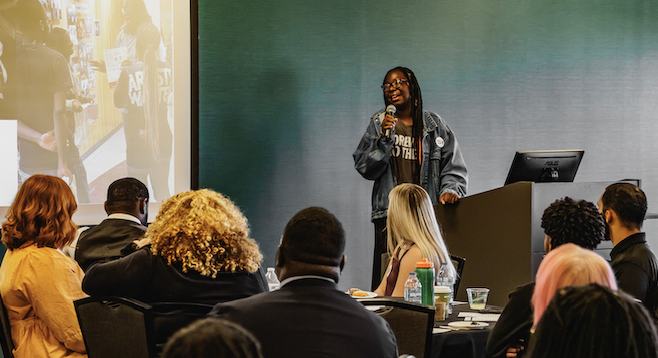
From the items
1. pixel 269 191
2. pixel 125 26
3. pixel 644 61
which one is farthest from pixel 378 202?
pixel 644 61

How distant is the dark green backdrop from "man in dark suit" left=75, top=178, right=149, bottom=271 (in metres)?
1.76

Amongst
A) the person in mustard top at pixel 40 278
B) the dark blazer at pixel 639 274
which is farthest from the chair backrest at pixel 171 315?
the dark blazer at pixel 639 274

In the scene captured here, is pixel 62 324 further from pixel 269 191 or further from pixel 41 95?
pixel 269 191

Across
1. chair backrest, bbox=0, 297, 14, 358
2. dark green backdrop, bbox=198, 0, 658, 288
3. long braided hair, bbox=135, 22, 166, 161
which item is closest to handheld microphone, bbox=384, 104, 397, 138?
dark green backdrop, bbox=198, 0, 658, 288

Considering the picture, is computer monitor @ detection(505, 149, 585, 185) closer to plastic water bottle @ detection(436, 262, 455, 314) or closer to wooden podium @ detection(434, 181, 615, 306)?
wooden podium @ detection(434, 181, 615, 306)

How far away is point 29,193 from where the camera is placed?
2707 mm

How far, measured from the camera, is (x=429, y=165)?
4551 mm

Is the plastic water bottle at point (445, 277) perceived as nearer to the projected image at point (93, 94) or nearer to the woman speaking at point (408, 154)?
the woman speaking at point (408, 154)

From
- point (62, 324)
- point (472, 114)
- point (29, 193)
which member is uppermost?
point (472, 114)

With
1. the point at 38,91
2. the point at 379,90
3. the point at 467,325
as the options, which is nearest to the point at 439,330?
the point at 467,325

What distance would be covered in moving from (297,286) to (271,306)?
0.26 feet

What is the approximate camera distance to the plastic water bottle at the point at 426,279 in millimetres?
2793

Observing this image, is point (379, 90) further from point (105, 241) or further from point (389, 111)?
point (105, 241)

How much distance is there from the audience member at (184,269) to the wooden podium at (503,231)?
5.55ft
